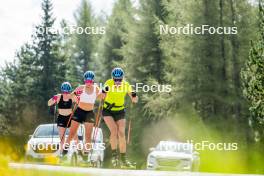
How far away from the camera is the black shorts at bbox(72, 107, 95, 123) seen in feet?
34.8

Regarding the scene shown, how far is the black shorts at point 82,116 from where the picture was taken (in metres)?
10.6

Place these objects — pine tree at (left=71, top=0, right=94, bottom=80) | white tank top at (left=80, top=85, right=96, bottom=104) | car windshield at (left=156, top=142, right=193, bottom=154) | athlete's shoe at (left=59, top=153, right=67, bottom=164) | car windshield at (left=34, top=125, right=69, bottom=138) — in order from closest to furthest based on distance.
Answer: white tank top at (left=80, top=85, right=96, bottom=104), athlete's shoe at (left=59, top=153, right=67, bottom=164), car windshield at (left=34, top=125, right=69, bottom=138), car windshield at (left=156, top=142, right=193, bottom=154), pine tree at (left=71, top=0, right=94, bottom=80)

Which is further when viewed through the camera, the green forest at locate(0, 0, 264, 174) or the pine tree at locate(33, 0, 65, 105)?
the pine tree at locate(33, 0, 65, 105)

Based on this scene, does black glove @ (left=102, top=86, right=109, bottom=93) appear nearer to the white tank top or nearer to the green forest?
the white tank top

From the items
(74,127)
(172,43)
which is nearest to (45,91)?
(172,43)

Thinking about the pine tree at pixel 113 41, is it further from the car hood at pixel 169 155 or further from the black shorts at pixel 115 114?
the black shorts at pixel 115 114

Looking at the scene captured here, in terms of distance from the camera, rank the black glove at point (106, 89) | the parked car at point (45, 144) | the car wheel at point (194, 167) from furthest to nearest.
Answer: the car wheel at point (194, 167), the parked car at point (45, 144), the black glove at point (106, 89)

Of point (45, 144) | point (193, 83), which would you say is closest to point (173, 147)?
point (45, 144)

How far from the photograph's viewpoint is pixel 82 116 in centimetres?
1084

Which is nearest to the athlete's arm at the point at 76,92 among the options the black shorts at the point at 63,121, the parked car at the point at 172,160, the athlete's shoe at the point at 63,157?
the black shorts at the point at 63,121

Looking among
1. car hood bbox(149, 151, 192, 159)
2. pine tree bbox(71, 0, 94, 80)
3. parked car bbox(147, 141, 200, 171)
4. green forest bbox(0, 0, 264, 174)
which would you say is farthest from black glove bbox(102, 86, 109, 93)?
pine tree bbox(71, 0, 94, 80)

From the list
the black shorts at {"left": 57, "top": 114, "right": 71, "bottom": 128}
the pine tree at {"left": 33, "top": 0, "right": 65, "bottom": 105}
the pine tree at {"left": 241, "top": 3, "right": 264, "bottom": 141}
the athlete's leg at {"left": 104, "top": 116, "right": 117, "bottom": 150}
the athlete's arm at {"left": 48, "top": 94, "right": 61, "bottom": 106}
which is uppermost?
the pine tree at {"left": 33, "top": 0, "right": 65, "bottom": 105}

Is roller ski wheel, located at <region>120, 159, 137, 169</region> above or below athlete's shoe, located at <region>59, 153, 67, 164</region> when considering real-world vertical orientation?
below

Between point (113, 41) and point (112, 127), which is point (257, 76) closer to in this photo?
point (112, 127)
